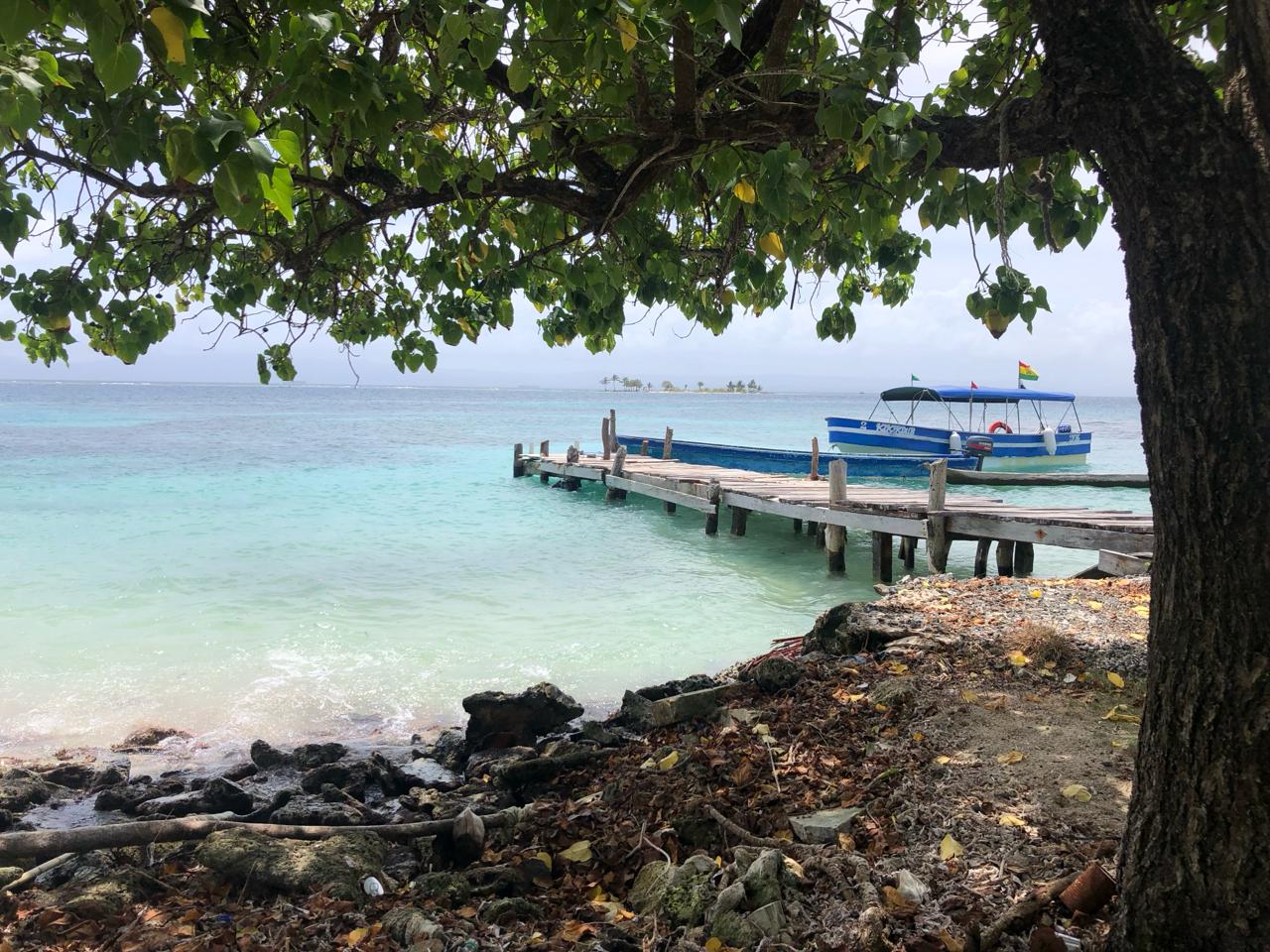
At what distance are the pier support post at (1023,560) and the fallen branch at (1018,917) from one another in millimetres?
11604

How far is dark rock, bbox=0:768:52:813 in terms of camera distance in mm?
5523

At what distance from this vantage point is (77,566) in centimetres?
1581

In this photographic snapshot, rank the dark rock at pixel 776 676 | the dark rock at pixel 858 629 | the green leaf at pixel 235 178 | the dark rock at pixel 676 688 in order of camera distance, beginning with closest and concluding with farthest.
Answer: the green leaf at pixel 235 178
the dark rock at pixel 776 676
the dark rock at pixel 858 629
the dark rock at pixel 676 688

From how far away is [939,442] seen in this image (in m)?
31.0

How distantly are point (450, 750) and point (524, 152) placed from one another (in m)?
4.42

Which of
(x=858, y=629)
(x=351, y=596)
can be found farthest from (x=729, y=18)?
(x=351, y=596)

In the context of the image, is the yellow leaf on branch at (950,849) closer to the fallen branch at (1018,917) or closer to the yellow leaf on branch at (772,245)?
the fallen branch at (1018,917)

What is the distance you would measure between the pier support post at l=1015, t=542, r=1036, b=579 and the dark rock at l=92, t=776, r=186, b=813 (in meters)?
12.0

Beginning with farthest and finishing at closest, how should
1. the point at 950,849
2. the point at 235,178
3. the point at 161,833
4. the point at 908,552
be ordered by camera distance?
the point at 908,552, the point at 161,833, the point at 950,849, the point at 235,178

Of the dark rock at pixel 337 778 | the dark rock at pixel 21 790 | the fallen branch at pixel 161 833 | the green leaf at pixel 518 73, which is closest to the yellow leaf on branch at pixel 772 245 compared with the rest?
the green leaf at pixel 518 73

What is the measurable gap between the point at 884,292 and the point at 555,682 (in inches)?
209

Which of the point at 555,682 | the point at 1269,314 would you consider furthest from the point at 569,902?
the point at 555,682

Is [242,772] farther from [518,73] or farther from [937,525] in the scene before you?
[937,525]

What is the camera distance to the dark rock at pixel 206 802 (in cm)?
515
